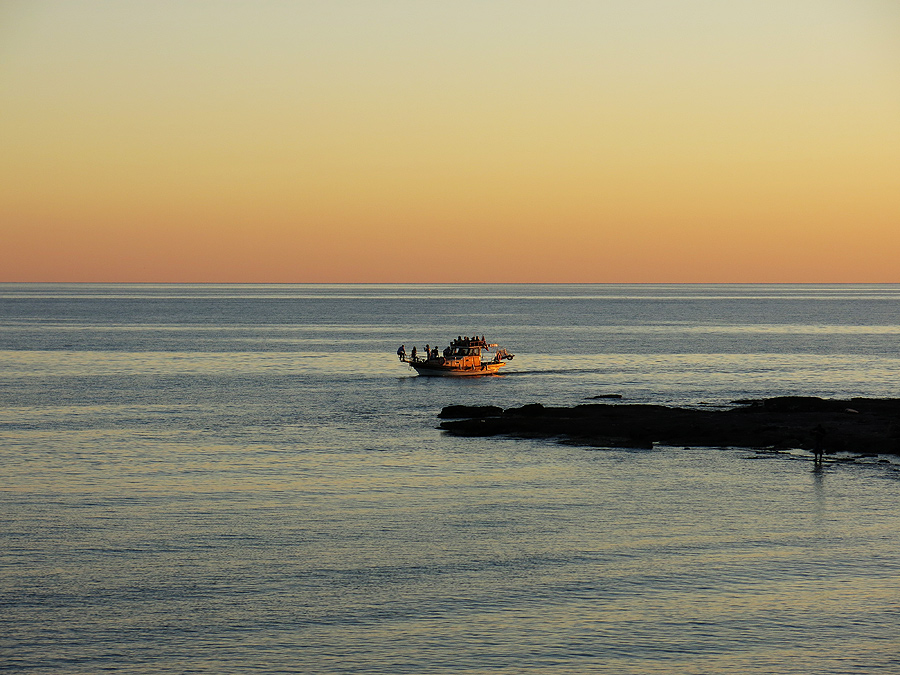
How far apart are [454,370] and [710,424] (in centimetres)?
4391

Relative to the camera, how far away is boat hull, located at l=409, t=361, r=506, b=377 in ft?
328

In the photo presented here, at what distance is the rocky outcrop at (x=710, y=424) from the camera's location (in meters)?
56.2

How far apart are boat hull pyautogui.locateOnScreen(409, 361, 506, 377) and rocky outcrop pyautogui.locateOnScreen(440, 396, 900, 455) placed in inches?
1223

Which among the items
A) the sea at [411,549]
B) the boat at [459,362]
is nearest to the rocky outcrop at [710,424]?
the sea at [411,549]

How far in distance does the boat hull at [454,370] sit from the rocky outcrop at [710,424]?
31074 millimetres

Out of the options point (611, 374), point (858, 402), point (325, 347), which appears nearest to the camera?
point (858, 402)

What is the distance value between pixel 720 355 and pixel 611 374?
1166 inches

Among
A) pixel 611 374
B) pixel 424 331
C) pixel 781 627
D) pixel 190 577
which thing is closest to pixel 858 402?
pixel 611 374

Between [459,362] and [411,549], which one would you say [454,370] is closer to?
[459,362]

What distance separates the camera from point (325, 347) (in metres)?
139

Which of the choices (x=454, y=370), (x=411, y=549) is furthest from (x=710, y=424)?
(x=454, y=370)

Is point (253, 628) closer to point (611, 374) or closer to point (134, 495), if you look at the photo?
point (134, 495)

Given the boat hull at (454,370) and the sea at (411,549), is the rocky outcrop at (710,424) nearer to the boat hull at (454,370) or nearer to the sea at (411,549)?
the sea at (411,549)

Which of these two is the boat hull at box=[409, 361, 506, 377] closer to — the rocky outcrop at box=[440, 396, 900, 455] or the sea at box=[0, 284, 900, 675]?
the sea at box=[0, 284, 900, 675]
